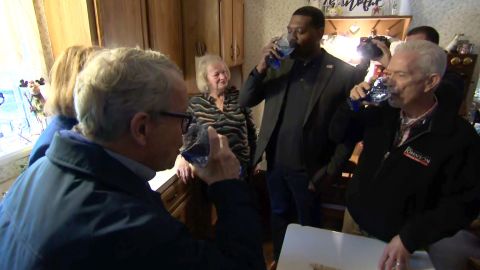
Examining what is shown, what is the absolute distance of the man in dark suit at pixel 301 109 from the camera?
153cm

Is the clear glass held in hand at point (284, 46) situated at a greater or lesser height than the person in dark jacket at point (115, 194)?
greater

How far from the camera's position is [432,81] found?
1.10 metres

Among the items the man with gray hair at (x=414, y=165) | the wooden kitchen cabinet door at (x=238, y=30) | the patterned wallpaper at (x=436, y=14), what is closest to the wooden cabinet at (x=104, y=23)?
the wooden kitchen cabinet door at (x=238, y=30)

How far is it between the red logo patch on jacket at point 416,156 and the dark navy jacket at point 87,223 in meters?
0.80

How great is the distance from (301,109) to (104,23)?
1036mm

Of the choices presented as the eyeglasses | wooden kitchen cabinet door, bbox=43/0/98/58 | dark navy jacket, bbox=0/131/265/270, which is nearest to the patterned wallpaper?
wooden kitchen cabinet door, bbox=43/0/98/58

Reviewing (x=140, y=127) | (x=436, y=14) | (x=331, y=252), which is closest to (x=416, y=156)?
(x=331, y=252)

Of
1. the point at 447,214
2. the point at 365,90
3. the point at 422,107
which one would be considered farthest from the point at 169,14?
the point at 447,214

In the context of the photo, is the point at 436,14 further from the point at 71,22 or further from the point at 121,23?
the point at 71,22

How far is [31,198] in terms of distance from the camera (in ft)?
1.80

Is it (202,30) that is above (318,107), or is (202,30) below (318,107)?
above

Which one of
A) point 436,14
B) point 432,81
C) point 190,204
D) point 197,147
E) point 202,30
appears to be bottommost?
point 190,204

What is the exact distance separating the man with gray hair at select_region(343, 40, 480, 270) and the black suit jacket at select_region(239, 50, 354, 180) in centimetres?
27

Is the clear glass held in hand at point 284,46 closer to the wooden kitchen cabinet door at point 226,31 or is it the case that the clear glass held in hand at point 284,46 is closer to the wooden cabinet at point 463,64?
the wooden kitchen cabinet door at point 226,31
